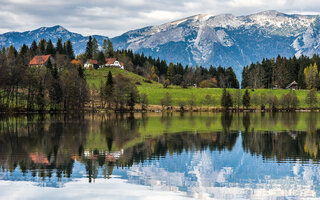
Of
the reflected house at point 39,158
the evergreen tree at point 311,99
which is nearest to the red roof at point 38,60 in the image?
the evergreen tree at point 311,99

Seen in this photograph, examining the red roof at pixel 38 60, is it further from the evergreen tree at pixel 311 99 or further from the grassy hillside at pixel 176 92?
the evergreen tree at pixel 311 99

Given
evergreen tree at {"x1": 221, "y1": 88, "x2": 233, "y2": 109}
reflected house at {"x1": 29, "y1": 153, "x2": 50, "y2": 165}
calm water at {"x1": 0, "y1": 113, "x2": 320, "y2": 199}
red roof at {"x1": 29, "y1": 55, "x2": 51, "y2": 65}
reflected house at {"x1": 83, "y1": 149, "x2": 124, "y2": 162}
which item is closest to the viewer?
calm water at {"x1": 0, "y1": 113, "x2": 320, "y2": 199}

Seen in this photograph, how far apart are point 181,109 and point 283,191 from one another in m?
129

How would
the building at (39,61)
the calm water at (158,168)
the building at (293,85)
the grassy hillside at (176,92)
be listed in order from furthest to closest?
the building at (293,85)
the building at (39,61)
the grassy hillside at (176,92)
the calm water at (158,168)

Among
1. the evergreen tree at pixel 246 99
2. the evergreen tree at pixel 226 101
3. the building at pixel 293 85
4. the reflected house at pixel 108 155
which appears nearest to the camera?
the reflected house at pixel 108 155

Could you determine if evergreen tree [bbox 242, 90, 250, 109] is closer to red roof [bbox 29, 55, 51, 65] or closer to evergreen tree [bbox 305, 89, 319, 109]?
evergreen tree [bbox 305, 89, 319, 109]

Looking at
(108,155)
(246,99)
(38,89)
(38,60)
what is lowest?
(108,155)

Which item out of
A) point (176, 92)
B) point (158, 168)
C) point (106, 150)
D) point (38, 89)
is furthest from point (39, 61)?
point (158, 168)

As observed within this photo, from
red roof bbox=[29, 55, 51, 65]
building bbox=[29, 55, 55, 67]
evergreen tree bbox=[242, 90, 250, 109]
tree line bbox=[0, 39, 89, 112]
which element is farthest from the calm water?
red roof bbox=[29, 55, 51, 65]

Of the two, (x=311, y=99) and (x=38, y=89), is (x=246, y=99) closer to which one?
(x=311, y=99)

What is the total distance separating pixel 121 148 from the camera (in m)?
42.9

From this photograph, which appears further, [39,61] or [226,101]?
[39,61]

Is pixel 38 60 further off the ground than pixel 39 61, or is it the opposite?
pixel 38 60

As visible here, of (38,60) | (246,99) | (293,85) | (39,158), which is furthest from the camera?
(293,85)
